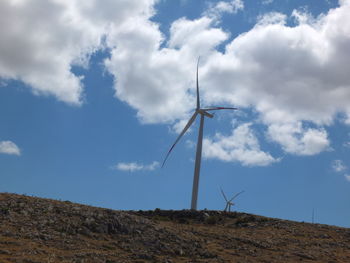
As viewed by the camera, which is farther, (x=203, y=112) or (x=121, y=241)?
(x=203, y=112)

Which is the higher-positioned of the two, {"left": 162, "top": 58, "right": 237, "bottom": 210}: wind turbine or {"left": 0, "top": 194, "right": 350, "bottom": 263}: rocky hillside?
{"left": 162, "top": 58, "right": 237, "bottom": 210}: wind turbine

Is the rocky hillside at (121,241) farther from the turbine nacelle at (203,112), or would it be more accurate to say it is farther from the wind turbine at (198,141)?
the turbine nacelle at (203,112)

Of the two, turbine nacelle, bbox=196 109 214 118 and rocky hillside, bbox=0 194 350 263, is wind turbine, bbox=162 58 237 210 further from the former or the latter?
rocky hillside, bbox=0 194 350 263

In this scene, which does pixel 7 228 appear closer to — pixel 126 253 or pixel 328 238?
pixel 126 253

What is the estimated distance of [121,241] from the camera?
2705 centimetres

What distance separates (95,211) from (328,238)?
21.3m

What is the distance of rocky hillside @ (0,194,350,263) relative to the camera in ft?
76.6

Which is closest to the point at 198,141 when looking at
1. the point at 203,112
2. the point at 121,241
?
the point at 203,112

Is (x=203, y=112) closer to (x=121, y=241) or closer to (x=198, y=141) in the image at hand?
(x=198, y=141)

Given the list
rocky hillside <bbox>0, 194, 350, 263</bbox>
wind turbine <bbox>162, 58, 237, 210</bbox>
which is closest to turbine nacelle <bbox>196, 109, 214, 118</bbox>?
wind turbine <bbox>162, 58, 237, 210</bbox>

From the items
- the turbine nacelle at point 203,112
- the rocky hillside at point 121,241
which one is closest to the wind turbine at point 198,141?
the turbine nacelle at point 203,112

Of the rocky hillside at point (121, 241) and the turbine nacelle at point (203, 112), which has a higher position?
the turbine nacelle at point (203, 112)

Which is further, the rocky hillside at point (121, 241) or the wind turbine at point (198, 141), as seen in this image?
the wind turbine at point (198, 141)

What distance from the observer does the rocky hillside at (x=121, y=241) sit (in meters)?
23.3
